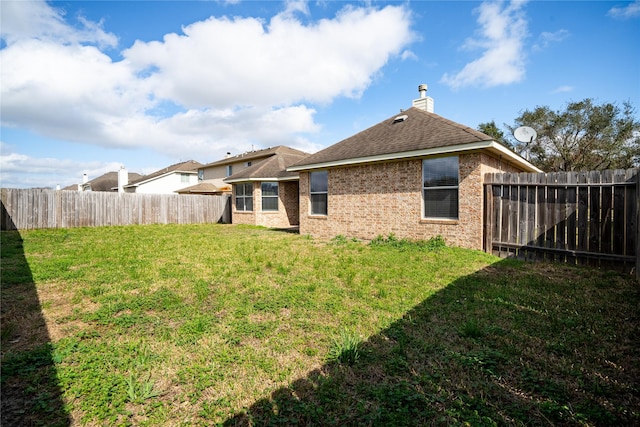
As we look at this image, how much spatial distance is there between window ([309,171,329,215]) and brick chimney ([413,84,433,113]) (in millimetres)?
5556

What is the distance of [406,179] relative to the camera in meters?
10.1

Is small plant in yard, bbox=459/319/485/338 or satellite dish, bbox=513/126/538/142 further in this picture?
satellite dish, bbox=513/126/538/142

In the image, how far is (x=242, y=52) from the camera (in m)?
13.1

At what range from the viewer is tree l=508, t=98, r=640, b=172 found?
24.1 m

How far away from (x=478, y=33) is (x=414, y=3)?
2.90 meters

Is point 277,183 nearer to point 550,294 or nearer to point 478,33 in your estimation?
point 478,33

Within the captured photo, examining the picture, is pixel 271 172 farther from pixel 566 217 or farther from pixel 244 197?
pixel 566 217

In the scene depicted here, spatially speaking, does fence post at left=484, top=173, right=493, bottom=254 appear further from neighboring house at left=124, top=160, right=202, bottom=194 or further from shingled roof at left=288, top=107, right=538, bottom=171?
neighboring house at left=124, top=160, right=202, bottom=194

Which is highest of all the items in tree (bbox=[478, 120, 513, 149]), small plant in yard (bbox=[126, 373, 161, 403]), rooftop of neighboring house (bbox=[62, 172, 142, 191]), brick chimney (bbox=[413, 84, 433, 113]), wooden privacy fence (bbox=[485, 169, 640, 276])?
tree (bbox=[478, 120, 513, 149])

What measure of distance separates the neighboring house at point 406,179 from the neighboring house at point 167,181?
26.0m

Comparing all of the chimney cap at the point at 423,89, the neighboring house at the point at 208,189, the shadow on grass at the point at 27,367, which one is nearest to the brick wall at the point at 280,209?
the chimney cap at the point at 423,89

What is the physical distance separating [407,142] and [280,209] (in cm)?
1086

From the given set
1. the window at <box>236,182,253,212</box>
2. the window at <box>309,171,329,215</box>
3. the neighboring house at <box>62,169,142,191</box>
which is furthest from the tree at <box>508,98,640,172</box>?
the neighboring house at <box>62,169,142,191</box>

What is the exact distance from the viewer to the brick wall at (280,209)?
1909 centimetres
